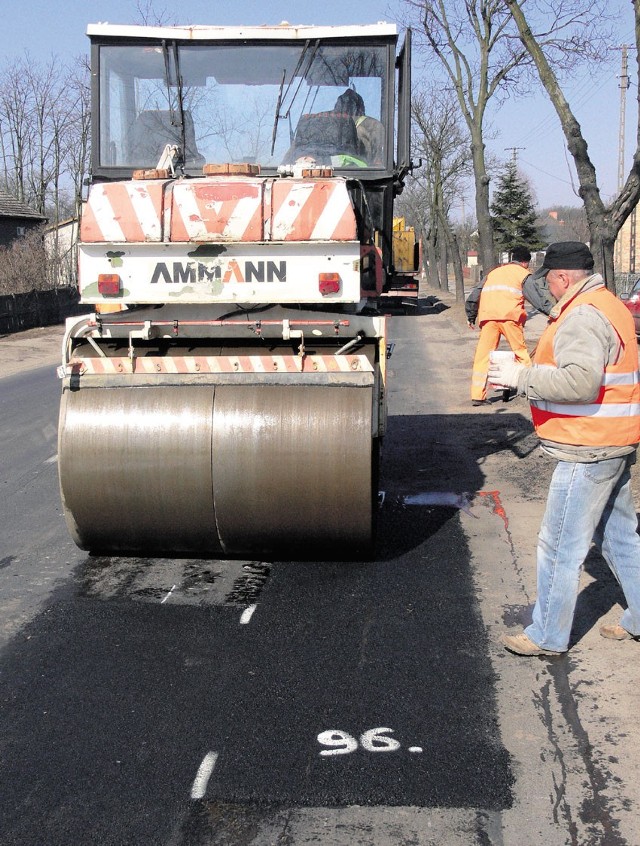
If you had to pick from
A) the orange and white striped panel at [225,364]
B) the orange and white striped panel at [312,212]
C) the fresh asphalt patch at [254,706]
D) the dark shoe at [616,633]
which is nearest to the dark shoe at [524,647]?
the fresh asphalt patch at [254,706]

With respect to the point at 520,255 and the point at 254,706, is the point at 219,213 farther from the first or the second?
the point at 520,255

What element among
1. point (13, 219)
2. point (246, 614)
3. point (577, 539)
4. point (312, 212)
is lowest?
point (246, 614)

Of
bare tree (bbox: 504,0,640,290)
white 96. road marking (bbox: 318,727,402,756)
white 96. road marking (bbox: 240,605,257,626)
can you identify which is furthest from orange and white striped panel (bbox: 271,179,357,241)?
bare tree (bbox: 504,0,640,290)

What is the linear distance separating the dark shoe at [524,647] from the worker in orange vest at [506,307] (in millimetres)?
6404

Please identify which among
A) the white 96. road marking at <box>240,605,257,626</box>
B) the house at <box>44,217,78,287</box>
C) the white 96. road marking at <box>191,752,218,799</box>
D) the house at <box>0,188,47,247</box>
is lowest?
the white 96. road marking at <box>191,752,218,799</box>

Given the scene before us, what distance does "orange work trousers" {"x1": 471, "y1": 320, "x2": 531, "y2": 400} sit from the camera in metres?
10.5

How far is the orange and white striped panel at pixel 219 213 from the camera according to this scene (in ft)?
17.0

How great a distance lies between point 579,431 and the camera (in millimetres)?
4023

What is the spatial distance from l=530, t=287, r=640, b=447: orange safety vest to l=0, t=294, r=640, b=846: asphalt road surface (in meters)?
1.00

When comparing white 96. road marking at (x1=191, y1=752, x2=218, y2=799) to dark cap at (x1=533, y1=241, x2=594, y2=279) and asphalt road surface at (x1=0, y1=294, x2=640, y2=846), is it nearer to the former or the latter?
asphalt road surface at (x1=0, y1=294, x2=640, y2=846)

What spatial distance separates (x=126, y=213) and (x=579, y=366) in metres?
→ 2.72

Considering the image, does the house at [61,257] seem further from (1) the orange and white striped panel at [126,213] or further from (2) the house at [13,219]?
(1) the orange and white striped panel at [126,213]

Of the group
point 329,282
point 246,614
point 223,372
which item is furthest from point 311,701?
point 329,282

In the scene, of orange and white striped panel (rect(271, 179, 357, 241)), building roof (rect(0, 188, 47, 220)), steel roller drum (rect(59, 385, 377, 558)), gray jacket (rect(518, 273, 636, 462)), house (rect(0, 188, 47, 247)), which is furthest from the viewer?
house (rect(0, 188, 47, 247))
